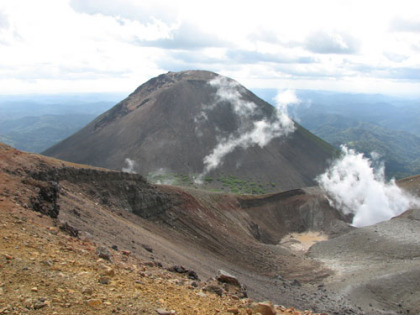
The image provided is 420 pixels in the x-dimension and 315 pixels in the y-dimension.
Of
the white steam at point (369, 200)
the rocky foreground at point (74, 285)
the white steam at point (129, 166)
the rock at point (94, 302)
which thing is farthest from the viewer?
the white steam at point (129, 166)

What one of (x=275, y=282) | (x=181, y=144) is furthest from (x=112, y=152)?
(x=275, y=282)

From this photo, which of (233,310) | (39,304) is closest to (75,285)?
(39,304)

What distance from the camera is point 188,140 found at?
125 meters

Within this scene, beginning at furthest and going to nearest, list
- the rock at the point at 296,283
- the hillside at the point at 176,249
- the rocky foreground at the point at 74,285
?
1. the rock at the point at 296,283
2. the hillside at the point at 176,249
3. the rocky foreground at the point at 74,285

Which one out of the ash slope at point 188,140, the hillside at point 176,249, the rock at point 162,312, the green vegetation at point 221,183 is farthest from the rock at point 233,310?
the ash slope at point 188,140

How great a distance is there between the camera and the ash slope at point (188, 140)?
380 feet

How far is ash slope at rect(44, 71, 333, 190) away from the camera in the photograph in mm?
115875

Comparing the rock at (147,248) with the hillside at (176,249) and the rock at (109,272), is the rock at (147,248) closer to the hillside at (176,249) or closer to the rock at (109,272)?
the hillside at (176,249)

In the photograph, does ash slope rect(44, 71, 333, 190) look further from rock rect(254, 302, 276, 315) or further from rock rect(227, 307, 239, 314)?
rock rect(227, 307, 239, 314)

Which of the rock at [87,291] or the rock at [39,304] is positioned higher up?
the rock at [39,304]

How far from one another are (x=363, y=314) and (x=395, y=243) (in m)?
17.0

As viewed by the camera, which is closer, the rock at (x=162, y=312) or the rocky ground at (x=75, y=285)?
the rocky ground at (x=75, y=285)

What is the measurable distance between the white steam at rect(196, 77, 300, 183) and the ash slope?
1244 mm

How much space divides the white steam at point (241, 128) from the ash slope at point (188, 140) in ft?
4.08
